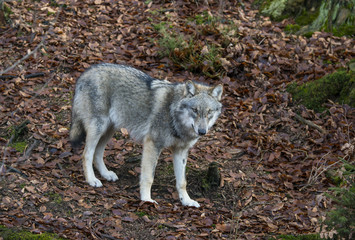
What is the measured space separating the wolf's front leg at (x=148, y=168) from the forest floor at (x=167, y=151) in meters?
0.21

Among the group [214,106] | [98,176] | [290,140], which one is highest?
[214,106]

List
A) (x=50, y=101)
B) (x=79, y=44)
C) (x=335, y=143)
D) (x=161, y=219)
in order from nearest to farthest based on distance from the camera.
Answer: (x=161, y=219)
(x=335, y=143)
(x=50, y=101)
(x=79, y=44)

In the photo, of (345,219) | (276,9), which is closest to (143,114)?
(345,219)

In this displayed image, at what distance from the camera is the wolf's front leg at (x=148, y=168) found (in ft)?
22.4

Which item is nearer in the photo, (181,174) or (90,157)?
(181,174)

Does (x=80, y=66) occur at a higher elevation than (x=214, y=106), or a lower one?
lower

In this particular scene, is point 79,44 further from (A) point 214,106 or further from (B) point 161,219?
(B) point 161,219

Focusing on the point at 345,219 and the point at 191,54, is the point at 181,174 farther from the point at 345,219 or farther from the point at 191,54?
the point at 191,54

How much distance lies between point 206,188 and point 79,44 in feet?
17.6

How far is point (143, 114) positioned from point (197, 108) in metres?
1.01

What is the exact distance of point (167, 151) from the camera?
8.45 meters

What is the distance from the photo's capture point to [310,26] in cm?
1160

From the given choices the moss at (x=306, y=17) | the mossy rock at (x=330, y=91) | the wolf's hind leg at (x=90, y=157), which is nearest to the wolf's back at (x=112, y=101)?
the wolf's hind leg at (x=90, y=157)

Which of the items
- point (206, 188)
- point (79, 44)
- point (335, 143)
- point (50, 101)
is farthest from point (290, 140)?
point (79, 44)
